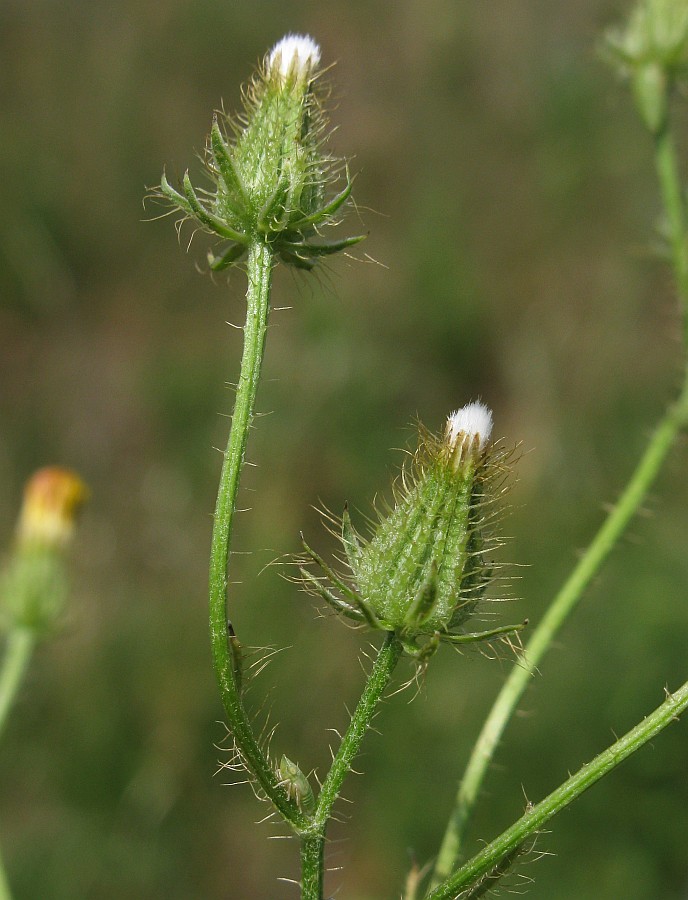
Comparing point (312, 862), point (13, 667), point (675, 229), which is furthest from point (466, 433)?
point (13, 667)

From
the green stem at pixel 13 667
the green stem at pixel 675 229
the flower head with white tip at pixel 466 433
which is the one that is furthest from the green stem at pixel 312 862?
the green stem at pixel 675 229

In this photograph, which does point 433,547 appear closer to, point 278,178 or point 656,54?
point 278,178

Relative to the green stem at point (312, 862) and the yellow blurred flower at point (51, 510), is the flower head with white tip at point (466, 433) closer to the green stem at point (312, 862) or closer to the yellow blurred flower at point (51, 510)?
the green stem at point (312, 862)

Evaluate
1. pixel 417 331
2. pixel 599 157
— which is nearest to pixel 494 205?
pixel 599 157

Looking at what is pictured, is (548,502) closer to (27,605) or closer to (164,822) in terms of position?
(164,822)

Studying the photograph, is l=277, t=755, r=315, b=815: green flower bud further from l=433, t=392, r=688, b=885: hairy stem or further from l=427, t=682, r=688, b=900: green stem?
l=433, t=392, r=688, b=885: hairy stem
